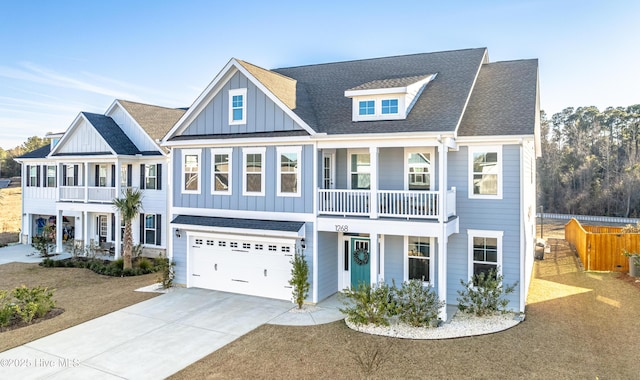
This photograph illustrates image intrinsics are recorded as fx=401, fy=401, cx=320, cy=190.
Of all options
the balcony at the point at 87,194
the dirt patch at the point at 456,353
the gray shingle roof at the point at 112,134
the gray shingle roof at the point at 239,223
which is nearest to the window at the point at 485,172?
the dirt patch at the point at 456,353

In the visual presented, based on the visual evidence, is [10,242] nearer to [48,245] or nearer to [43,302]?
[48,245]

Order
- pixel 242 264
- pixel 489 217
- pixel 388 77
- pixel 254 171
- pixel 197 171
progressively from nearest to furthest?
1. pixel 489 217
2. pixel 254 171
3. pixel 242 264
4. pixel 197 171
5. pixel 388 77

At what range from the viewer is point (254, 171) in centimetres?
1495

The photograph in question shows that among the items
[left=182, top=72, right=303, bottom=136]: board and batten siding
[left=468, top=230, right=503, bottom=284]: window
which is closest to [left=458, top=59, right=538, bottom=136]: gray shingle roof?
[left=468, top=230, right=503, bottom=284]: window

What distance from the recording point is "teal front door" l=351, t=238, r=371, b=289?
49.1 feet

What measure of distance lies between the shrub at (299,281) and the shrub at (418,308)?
3.27m

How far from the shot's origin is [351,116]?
14.9 metres

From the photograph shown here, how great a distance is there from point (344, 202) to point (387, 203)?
144 centimetres

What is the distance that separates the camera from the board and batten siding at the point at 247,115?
14508 mm

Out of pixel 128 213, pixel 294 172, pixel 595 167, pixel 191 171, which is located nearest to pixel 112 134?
pixel 128 213

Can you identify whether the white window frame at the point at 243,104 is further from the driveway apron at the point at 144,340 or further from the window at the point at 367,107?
the driveway apron at the point at 144,340

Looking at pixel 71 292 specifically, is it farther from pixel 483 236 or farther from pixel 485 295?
pixel 483 236

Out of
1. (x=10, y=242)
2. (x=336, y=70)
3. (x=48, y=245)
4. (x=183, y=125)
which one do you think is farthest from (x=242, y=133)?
(x=10, y=242)

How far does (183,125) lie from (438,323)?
1202 cm
